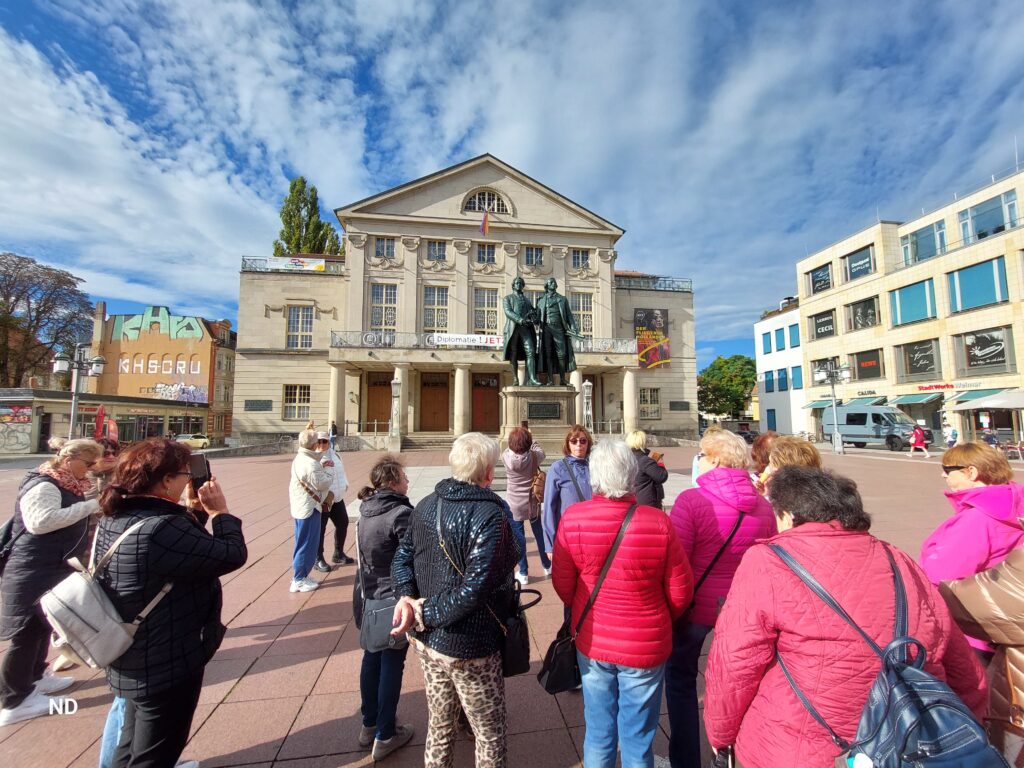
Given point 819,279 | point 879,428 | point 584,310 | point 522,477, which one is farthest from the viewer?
point 819,279

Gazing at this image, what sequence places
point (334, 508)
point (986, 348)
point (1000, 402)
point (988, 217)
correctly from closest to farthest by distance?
point (334, 508), point (1000, 402), point (986, 348), point (988, 217)

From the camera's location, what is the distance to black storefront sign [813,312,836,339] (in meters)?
36.4

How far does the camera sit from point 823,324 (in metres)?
37.2

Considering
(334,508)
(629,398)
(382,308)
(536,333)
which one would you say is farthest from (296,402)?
(334,508)

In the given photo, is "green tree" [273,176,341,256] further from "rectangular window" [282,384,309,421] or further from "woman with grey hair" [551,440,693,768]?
"woman with grey hair" [551,440,693,768]

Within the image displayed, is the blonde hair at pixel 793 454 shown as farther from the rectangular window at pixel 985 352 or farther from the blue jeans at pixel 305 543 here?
the rectangular window at pixel 985 352

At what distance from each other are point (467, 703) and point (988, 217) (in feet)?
129

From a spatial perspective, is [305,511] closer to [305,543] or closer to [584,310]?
[305,543]

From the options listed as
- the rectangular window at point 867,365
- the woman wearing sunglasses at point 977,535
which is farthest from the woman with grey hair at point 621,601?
the rectangular window at point 867,365

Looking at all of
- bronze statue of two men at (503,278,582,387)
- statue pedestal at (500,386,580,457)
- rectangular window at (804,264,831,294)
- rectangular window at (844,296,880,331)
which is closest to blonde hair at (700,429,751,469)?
statue pedestal at (500,386,580,457)

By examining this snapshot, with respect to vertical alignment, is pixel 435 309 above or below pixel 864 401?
above

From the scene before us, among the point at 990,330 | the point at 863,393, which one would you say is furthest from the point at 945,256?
the point at 863,393

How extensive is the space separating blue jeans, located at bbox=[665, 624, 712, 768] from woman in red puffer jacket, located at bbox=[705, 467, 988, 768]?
625mm

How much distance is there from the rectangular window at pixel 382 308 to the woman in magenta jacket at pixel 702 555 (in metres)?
31.3
